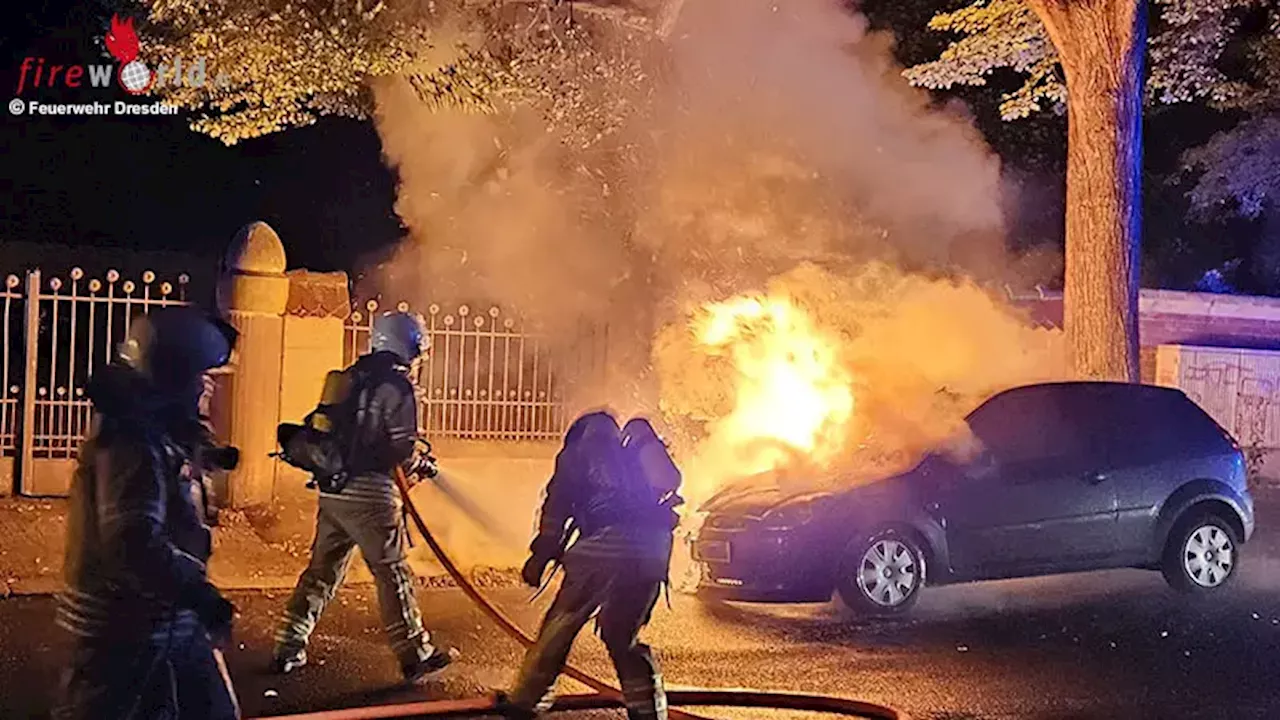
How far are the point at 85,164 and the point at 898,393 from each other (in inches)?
593

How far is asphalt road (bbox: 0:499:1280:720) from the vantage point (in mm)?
7004

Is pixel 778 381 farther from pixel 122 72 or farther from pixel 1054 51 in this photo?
pixel 122 72

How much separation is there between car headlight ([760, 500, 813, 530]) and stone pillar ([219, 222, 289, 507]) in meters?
4.69

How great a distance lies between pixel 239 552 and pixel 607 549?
19.4ft

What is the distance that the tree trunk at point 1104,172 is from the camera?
12352mm

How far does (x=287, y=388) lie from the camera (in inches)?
467

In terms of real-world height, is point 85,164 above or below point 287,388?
above

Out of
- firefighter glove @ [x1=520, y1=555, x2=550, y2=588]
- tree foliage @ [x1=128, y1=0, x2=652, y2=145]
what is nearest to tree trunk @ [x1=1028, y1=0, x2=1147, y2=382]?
tree foliage @ [x1=128, y1=0, x2=652, y2=145]

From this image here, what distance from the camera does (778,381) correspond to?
10.9 meters

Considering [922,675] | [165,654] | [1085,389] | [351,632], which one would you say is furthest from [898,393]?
[165,654]

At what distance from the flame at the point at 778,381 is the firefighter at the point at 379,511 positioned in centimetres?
385

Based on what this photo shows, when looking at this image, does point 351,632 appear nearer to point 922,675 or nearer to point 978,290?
point 922,675

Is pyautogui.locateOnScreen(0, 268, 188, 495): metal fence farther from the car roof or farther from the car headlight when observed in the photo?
the car roof

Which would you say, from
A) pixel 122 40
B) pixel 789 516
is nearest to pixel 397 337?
pixel 789 516
